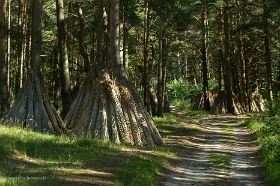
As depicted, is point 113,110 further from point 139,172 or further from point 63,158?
point 139,172

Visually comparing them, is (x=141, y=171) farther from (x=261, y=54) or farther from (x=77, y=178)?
(x=261, y=54)

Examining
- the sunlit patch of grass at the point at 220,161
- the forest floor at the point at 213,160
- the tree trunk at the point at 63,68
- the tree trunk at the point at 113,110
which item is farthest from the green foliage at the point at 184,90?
the sunlit patch of grass at the point at 220,161

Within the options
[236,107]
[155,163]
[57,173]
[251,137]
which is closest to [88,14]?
[236,107]

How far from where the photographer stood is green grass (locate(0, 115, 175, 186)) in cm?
923

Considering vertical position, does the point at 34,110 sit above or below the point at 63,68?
below

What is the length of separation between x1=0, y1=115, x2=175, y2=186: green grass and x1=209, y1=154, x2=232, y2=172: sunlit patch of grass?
149cm

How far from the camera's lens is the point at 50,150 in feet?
39.6

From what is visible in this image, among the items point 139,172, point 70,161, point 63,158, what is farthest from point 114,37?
point 139,172

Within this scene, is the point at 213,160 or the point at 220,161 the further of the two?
the point at 213,160

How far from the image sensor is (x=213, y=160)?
47.6ft

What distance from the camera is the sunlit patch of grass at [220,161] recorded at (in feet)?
43.3

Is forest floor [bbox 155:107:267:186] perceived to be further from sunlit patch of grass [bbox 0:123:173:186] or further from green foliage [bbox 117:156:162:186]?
sunlit patch of grass [bbox 0:123:173:186]

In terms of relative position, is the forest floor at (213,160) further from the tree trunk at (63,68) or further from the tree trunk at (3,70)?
the tree trunk at (3,70)

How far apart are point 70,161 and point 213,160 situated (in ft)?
17.6
